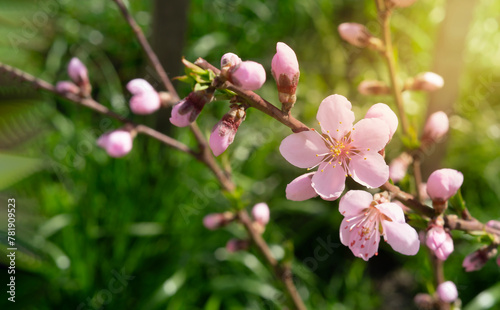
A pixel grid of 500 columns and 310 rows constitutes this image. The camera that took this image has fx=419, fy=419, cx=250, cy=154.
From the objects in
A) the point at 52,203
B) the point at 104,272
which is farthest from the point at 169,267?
the point at 52,203

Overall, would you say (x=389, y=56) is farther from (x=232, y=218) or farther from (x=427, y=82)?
(x=232, y=218)

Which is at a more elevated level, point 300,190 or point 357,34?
point 357,34

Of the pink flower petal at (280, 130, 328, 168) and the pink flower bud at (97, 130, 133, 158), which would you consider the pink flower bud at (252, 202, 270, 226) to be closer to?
the pink flower bud at (97, 130, 133, 158)

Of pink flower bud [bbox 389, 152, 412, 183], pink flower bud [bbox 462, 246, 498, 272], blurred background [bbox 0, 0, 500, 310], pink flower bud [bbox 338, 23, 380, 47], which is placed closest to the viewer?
pink flower bud [bbox 462, 246, 498, 272]

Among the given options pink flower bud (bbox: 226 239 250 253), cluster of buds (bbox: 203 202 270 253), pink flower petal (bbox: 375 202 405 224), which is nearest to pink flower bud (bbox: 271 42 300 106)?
pink flower petal (bbox: 375 202 405 224)

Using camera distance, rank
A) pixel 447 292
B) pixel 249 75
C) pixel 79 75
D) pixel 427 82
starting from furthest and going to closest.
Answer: pixel 79 75 < pixel 427 82 < pixel 447 292 < pixel 249 75

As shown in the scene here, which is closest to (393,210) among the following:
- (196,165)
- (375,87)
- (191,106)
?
(191,106)

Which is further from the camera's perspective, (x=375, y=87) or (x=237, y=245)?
(x=237, y=245)
